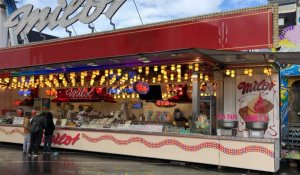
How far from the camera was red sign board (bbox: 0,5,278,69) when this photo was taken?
11141 mm

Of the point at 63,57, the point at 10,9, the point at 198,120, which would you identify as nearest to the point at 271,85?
the point at 198,120

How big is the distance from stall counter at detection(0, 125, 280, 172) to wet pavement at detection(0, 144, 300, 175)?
0.96 ft

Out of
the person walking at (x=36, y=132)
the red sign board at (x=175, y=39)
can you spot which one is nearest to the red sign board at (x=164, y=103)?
the red sign board at (x=175, y=39)

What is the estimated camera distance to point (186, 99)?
16938 mm

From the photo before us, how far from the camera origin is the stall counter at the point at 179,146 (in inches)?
418

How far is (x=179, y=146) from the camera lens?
1196 cm

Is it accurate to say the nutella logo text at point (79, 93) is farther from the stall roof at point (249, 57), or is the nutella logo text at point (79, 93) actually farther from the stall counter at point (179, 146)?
the stall roof at point (249, 57)

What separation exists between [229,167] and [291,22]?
15.5 m

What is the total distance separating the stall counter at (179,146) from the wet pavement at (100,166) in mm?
294

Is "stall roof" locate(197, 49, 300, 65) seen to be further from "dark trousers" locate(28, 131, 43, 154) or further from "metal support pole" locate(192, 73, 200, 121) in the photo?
"dark trousers" locate(28, 131, 43, 154)

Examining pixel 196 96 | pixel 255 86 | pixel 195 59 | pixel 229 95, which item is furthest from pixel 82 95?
pixel 255 86

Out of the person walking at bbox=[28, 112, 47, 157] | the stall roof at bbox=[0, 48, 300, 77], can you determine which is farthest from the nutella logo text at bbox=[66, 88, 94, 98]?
the person walking at bbox=[28, 112, 47, 157]

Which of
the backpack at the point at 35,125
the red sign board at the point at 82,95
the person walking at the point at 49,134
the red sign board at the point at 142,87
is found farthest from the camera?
the red sign board at the point at 82,95

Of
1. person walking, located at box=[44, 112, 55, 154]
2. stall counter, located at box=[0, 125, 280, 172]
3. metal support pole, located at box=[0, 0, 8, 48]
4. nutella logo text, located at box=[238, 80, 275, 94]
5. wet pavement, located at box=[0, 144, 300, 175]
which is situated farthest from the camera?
metal support pole, located at box=[0, 0, 8, 48]
